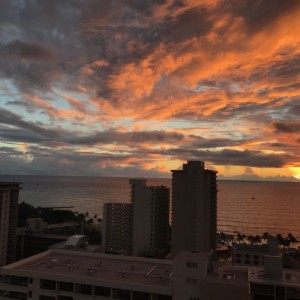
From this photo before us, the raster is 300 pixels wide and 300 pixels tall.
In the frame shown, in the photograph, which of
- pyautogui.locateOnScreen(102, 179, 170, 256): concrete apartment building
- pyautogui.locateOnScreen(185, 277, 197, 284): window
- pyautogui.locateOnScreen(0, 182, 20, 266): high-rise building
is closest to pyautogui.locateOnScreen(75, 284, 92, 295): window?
pyautogui.locateOnScreen(185, 277, 197, 284): window

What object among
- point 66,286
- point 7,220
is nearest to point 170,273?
point 66,286

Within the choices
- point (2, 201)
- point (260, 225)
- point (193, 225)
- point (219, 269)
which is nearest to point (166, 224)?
point (193, 225)

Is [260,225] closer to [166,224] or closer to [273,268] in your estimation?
[166,224]

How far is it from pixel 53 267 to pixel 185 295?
15.6 meters

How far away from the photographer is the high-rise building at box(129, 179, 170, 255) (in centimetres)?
7481

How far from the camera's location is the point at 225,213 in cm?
17738

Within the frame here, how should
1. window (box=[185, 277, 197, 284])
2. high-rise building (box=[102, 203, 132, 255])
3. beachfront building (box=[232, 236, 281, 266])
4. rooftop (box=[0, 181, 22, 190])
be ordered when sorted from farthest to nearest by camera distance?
high-rise building (box=[102, 203, 132, 255]), rooftop (box=[0, 181, 22, 190]), beachfront building (box=[232, 236, 281, 266]), window (box=[185, 277, 197, 284])

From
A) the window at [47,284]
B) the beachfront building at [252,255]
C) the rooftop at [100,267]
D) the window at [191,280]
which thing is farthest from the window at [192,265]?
the beachfront building at [252,255]

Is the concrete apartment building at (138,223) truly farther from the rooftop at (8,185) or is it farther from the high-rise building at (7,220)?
the rooftop at (8,185)

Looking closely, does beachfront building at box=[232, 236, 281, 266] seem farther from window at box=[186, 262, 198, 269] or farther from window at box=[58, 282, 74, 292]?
window at box=[58, 282, 74, 292]

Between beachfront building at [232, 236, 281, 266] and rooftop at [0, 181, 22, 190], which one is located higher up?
rooftop at [0, 181, 22, 190]

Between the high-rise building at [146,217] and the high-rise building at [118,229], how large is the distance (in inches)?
103

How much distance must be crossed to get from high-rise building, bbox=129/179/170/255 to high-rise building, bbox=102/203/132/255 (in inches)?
103

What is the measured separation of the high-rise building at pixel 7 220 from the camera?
60.7 meters
